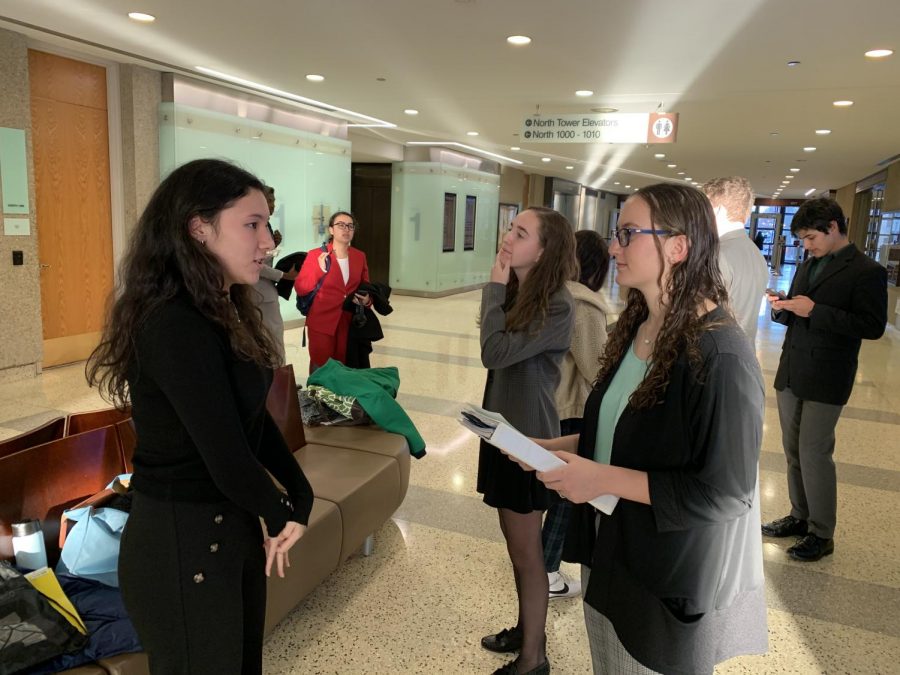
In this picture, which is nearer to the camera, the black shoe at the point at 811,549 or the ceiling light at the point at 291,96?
the black shoe at the point at 811,549

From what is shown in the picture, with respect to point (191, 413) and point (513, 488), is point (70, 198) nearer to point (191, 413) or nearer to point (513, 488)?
point (513, 488)

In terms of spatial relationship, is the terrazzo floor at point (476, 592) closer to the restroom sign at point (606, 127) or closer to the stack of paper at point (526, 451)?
the stack of paper at point (526, 451)

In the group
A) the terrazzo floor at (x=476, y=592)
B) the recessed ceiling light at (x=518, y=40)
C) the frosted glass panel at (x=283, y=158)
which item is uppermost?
the recessed ceiling light at (x=518, y=40)

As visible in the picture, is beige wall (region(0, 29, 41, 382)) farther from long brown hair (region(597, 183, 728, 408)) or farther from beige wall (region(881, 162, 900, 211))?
beige wall (region(881, 162, 900, 211))

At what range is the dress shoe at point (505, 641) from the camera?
101 inches

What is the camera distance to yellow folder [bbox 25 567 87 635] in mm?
1759

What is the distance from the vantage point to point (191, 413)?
1.27 metres

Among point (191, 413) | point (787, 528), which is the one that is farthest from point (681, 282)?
point (787, 528)

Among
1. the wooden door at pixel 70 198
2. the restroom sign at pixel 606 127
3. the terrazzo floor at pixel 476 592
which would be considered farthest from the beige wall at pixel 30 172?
the restroom sign at pixel 606 127

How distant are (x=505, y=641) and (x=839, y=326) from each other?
2.27m

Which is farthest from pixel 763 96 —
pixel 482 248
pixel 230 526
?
pixel 482 248

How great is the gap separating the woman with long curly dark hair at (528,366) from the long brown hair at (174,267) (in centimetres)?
102

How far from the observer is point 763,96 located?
7.59 m

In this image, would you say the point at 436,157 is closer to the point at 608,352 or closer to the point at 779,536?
the point at 779,536
